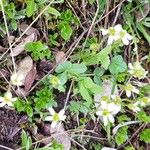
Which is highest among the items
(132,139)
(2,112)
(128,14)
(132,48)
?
(128,14)

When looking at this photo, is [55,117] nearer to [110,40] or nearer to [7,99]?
[7,99]

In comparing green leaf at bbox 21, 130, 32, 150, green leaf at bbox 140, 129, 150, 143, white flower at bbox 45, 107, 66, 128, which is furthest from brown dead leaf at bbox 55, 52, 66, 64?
green leaf at bbox 140, 129, 150, 143

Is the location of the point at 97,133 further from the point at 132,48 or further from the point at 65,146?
the point at 132,48

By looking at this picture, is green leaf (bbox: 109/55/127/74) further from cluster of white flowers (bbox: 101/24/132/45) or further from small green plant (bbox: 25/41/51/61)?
small green plant (bbox: 25/41/51/61)

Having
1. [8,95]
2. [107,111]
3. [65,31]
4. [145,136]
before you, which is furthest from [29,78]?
[145,136]

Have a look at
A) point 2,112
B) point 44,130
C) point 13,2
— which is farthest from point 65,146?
point 13,2

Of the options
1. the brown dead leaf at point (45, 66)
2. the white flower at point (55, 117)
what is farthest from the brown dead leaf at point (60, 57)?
the white flower at point (55, 117)

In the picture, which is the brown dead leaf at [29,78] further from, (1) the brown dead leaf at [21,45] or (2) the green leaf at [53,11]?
(2) the green leaf at [53,11]
